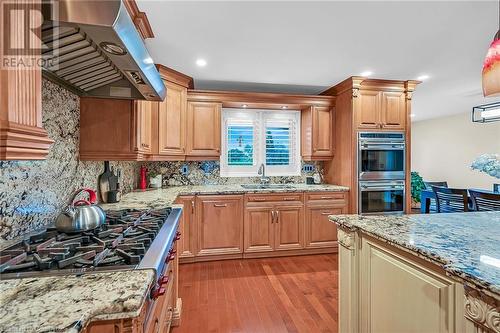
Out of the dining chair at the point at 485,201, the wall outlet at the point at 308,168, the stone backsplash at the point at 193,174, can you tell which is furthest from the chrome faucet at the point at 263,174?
the dining chair at the point at 485,201

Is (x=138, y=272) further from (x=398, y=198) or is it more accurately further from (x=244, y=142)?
(x=398, y=198)

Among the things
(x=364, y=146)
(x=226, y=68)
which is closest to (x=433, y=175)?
(x=364, y=146)

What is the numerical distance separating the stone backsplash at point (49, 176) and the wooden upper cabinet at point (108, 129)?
63mm

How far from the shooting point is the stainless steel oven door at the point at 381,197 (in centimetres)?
342

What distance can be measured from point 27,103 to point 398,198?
395 centimetres

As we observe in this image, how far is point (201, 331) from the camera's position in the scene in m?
1.90

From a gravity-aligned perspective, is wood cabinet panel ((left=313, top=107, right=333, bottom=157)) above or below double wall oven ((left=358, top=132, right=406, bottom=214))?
above

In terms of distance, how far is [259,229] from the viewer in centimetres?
331

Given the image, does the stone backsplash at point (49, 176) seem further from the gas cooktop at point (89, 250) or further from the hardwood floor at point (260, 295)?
the hardwood floor at point (260, 295)

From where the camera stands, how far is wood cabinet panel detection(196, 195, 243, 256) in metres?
3.17

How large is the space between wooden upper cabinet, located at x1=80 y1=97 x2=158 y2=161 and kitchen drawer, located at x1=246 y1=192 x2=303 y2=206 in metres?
1.67

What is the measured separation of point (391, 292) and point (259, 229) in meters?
2.16

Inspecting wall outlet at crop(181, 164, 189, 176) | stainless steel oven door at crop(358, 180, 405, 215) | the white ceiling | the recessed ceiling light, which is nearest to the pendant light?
the white ceiling

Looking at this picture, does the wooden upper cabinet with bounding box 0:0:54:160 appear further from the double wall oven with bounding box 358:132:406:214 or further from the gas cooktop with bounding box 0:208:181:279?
the double wall oven with bounding box 358:132:406:214
